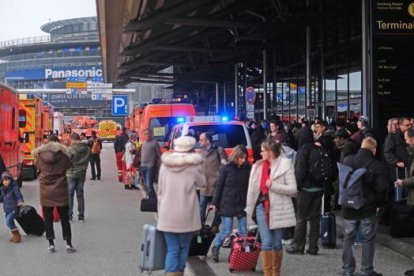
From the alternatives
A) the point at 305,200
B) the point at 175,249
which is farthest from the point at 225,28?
the point at 175,249

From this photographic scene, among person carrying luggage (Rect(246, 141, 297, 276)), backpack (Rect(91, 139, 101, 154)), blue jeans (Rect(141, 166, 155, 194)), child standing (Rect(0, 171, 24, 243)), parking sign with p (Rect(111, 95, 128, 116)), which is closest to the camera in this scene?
person carrying luggage (Rect(246, 141, 297, 276))

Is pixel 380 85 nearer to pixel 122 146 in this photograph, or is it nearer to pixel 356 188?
pixel 356 188

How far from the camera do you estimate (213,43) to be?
31.8 m

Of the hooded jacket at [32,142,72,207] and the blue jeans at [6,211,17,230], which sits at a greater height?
the hooded jacket at [32,142,72,207]

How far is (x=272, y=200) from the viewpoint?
6910 mm

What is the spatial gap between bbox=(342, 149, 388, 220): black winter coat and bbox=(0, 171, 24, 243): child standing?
5.30 meters

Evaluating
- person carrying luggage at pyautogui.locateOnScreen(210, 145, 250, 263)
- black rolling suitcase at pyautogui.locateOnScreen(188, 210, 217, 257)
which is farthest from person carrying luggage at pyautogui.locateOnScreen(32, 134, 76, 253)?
person carrying luggage at pyautogui.locateOnScreen(210, 145, 250, 263)

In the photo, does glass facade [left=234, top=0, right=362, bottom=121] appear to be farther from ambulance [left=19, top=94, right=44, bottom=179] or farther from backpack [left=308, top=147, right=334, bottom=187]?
ambulance [left=19, top=94, right=44, bottom=179]

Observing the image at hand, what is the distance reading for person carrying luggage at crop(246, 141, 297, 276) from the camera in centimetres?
686

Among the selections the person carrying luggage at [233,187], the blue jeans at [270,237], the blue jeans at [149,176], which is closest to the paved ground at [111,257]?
the person carrying luggage at [233,187]

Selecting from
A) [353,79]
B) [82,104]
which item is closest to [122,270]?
[353,79]

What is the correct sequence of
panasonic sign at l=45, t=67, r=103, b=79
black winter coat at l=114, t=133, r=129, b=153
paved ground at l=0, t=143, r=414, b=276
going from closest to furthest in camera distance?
paved ground at l=0, t=143, r=414, b=276 < black winter coat at l=114, t=133, r=129, b=153 < panasonic sign at l=45, t=67, r=103, b=79

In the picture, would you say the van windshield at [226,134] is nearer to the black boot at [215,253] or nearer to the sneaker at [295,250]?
the sneaker at [295,250]

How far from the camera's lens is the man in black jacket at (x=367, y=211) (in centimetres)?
730
